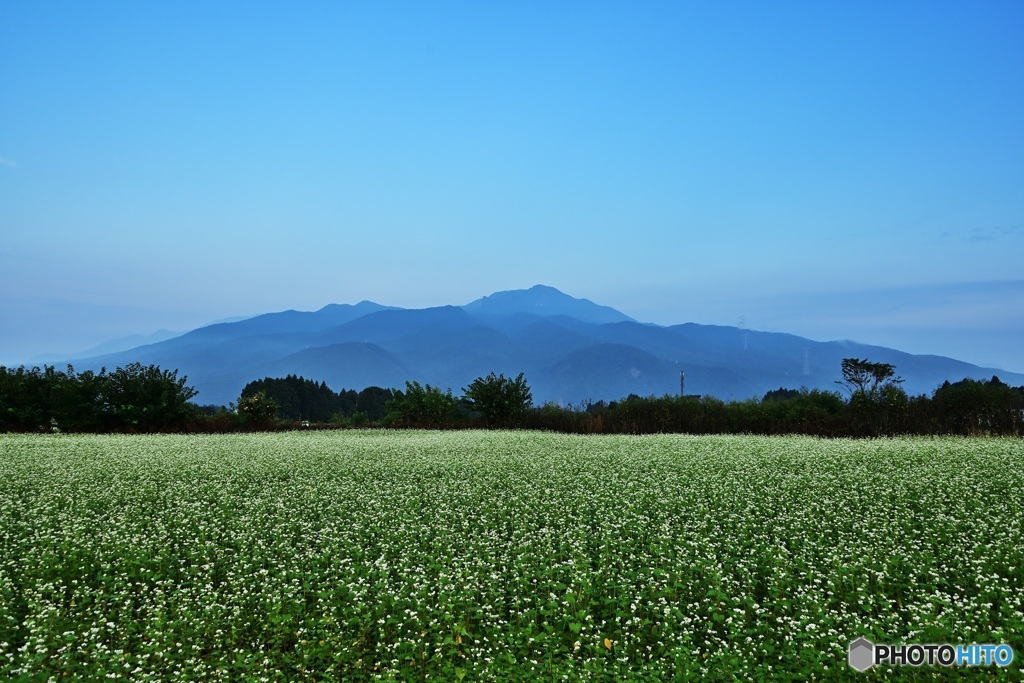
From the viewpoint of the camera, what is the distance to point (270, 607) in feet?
30.8

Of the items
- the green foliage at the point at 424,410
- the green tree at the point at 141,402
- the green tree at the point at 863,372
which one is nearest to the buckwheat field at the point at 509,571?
the green tree at the point at 141,402

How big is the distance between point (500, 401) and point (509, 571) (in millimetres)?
24877

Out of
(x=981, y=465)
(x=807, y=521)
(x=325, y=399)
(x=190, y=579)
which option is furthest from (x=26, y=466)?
(x=325, y=399)

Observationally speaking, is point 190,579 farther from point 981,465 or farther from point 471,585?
point 981,465

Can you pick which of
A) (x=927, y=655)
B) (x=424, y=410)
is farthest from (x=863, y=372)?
(x=927, y=655)

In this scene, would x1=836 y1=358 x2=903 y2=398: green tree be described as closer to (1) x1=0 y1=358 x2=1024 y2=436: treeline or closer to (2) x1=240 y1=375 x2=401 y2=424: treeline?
(1) x1=0 y1=358 x2=1024 y2=436: treeline

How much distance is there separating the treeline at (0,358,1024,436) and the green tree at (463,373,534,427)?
55mm

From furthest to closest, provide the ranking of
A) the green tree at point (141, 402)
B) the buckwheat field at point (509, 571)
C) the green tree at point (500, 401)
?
the green tree at point (500, 401) → the green tree at point (141, 402) → the buckwheat field at point (509, 571)

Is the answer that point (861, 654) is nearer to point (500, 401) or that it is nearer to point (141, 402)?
point (500, 401)

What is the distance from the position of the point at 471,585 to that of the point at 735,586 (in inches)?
161

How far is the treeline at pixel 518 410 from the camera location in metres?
29.3

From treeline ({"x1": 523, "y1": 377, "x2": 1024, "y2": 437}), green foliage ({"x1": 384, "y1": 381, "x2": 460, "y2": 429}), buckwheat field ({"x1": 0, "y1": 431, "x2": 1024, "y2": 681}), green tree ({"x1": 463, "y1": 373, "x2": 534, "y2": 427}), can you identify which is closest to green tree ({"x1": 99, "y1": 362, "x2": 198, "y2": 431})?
green foliage ({"x1": 384, "y1": 381, "x2": 460, "y2": 429})

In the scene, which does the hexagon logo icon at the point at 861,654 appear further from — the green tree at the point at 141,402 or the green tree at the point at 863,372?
the green tree at the point at 863,372

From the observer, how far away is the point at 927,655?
26.3ft
